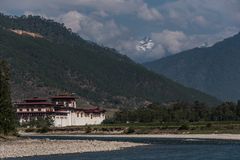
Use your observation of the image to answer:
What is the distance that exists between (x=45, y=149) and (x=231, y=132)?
64.8 metres

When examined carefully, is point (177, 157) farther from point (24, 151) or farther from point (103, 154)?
point (24, 151)

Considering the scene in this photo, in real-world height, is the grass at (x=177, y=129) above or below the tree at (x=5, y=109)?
below

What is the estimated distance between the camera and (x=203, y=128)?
151125 mm

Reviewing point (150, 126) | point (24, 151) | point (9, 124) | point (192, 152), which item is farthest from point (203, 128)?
point (24, 151)

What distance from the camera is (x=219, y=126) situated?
152125mm

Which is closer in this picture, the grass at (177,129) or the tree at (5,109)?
the tree at (5,109)

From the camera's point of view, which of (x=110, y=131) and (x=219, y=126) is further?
(x=110, y=131)

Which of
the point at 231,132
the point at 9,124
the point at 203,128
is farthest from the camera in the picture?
the point at 203,128

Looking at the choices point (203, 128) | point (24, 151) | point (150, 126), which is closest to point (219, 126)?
point (203, 128)

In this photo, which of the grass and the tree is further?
the grass

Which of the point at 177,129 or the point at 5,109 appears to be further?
the point at 177,129

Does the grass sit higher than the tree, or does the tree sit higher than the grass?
the tree

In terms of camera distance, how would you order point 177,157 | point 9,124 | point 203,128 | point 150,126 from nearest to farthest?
point 177,157 → point 9,124 → point 203,128 → point 150,126

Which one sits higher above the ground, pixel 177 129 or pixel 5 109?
pixel 5 109
